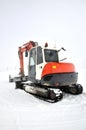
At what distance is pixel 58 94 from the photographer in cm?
812

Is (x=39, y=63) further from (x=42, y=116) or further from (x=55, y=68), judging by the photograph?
(x=42, y=116)

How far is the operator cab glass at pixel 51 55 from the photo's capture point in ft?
30.3

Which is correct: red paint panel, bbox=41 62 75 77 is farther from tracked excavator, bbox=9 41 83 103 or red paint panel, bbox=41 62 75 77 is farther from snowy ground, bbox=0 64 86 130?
snowy ground, bbox=0 64 86 130

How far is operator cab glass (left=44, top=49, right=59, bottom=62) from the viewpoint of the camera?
925 centimetres

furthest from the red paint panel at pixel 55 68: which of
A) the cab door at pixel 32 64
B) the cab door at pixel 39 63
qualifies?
the cab door at pixel 32 64

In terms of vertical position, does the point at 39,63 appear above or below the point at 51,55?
below

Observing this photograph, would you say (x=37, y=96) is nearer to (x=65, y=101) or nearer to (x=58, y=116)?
(x=65, y=101)

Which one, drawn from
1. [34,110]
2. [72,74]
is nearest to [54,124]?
[34,110]

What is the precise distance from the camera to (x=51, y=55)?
9.50 metres

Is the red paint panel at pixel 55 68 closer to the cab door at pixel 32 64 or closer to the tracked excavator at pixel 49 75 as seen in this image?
the tracked excavator at pixel 49 75

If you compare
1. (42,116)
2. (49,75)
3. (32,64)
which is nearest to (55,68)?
(49,75)

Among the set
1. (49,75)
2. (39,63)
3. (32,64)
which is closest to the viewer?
(49,75)

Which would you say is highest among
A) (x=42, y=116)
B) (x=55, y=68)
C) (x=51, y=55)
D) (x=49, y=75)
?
(x=51, y=55)

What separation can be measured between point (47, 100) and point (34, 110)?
1417mm
